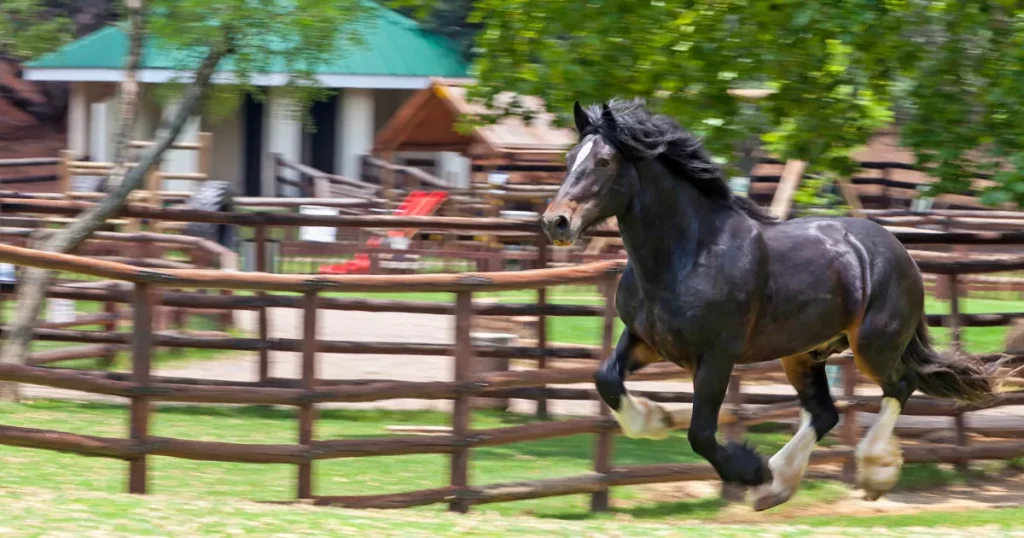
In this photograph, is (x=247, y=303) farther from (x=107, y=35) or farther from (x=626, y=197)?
(x=107, y=35)

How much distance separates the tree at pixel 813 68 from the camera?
7.76m

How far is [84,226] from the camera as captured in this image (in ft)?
30.8

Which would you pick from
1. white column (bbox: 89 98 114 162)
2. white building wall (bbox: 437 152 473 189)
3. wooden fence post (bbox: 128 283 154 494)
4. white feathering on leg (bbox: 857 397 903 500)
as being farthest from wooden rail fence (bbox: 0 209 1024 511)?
white column (bbox: 89 98 114 162)

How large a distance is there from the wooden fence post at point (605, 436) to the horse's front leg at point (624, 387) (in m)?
1.16

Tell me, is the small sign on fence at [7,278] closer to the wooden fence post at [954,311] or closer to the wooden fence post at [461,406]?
the wooden fence post at [461,406]

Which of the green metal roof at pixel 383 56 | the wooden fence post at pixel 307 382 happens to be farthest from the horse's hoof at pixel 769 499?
the green metal roof at pixel 383 56

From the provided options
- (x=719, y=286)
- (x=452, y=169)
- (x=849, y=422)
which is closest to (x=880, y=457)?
(x=719, y=286)

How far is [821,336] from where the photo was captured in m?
5.96

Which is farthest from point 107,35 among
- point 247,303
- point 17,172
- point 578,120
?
point 578,120

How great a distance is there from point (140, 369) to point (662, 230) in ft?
8.30

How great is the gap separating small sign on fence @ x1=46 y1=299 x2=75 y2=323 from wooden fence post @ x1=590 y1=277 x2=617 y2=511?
5.56 metres

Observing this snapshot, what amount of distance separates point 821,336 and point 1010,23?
306 cm

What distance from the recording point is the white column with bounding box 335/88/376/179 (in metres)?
25.3

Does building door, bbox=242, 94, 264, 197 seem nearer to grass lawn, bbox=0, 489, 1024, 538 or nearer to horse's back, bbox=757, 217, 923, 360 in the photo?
grass lawn, bbox=0, 489, 1024, 538
